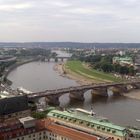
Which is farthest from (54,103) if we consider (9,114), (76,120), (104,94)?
(76,120)

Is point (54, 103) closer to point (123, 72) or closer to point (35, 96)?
point (35, 96)

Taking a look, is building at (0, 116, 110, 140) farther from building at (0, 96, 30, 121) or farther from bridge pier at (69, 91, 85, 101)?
bridge pier at (69, 91, 85, 101)

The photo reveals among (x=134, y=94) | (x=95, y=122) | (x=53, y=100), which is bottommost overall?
(x=134, y=94)

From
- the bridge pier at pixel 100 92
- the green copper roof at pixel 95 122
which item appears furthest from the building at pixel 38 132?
the bridge pier at pixel 100 92

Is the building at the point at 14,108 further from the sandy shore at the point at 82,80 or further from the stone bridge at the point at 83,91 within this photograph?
the sandy shore at the point at 82,80

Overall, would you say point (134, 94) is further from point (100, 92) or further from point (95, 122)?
point (95, 122)

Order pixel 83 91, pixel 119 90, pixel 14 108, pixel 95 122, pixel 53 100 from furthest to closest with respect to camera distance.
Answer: pixel 119 90, pixel 83 91, pixel 53 100, pixel 14 108, pixel 95 122

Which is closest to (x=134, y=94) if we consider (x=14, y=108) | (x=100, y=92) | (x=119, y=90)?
(x=119, y=90)

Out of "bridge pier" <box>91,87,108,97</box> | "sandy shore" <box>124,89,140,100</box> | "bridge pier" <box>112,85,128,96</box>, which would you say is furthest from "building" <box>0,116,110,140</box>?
"bridge pier" <box>112,85,128,96</box>
